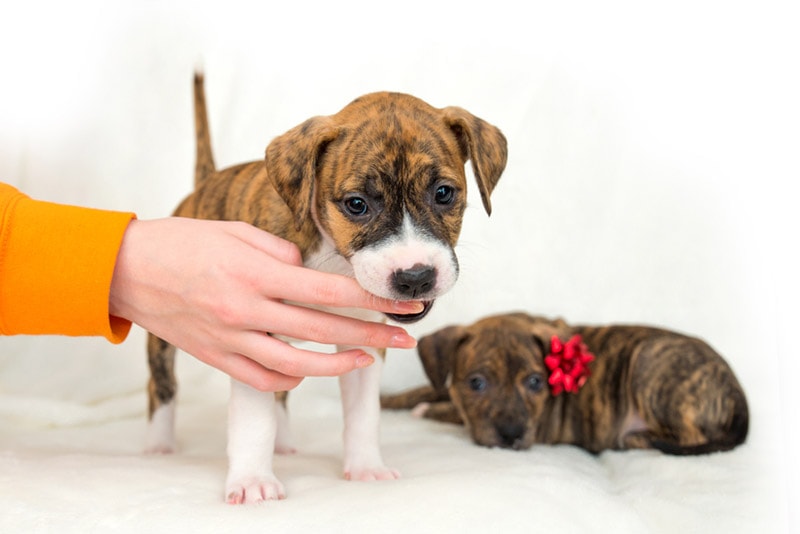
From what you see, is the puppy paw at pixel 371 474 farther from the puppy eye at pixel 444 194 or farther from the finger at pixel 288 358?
the puppy eye at pixel 444 194

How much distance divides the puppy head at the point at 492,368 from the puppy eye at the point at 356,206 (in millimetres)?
1554

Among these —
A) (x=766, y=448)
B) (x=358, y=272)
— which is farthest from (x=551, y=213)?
(x=358, y=272)

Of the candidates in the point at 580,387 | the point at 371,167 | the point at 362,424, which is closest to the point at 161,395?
→ the point at 362,424

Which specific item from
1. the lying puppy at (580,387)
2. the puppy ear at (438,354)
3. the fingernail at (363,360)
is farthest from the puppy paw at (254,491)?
the puppy ear at (438,354)

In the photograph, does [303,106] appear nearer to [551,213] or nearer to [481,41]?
[481,41]

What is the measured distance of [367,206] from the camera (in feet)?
7.52

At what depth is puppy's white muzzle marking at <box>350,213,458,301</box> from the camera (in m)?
2.12

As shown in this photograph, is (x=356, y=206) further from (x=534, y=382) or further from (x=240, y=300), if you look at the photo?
(x=534, y=382)

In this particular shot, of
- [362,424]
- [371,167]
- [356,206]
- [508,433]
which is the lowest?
[508,433]

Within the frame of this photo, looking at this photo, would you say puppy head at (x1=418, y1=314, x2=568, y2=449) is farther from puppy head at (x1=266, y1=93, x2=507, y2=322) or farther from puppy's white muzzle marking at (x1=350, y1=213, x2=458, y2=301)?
puppy's white muzzle marking at (x1=350, y1=213, x2=458, y2=301)

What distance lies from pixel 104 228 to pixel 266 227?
45 cm

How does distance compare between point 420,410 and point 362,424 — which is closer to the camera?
point 362,424

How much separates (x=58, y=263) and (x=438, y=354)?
1.89m

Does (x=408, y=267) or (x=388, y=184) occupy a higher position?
(x=388, y=184)
